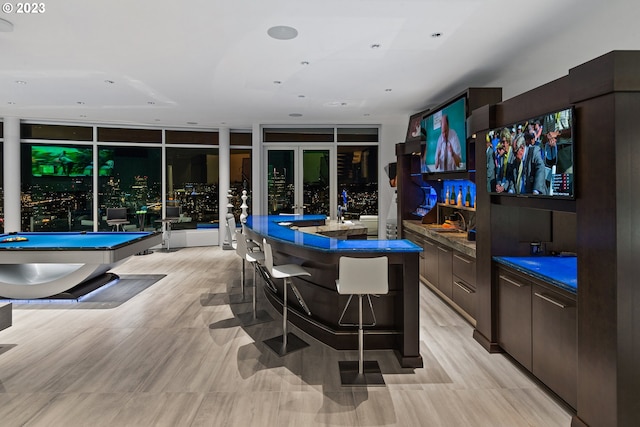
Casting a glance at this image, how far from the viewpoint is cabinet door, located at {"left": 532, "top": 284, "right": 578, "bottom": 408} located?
2551mm

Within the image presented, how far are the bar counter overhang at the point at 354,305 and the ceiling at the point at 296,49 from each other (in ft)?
6.88

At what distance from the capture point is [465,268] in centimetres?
449

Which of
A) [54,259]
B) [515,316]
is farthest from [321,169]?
[515,316]

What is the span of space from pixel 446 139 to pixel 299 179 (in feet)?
15.3

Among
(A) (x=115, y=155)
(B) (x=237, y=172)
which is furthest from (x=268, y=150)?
(A) (x=115, y=155)

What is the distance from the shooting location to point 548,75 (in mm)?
4199

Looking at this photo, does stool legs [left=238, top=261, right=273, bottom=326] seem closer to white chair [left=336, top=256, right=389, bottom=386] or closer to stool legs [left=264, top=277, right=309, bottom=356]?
stool legs [left=264, top=277, right=309, bottom=356]

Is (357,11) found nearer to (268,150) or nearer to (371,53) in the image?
(371,53)

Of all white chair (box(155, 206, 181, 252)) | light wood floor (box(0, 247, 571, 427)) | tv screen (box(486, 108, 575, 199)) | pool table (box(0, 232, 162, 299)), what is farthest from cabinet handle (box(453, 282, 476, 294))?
white chair (box(155, 206, 181, 252))

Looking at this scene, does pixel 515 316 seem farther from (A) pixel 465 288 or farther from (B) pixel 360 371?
(B) pixel 360 371

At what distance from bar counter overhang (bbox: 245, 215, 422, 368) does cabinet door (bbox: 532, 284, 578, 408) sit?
92cm

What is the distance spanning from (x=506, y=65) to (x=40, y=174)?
32.4ft

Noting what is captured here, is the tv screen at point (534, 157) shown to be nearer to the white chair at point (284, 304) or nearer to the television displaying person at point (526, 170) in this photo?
the television displaying person at point (526, 170)

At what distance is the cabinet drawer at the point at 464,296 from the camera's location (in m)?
4.32
